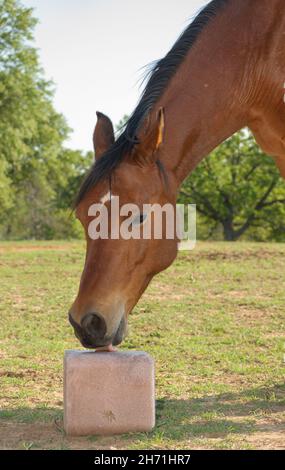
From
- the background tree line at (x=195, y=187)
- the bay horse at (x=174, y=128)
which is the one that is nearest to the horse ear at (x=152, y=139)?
the bay horse at (x=174, y=128)

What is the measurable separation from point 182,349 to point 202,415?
2083mm

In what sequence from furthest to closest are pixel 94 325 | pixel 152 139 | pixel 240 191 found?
pixel 240 191 < pixel 152 139 < pixel 94 325

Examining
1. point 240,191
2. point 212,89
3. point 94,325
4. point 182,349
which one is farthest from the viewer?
point 240,191

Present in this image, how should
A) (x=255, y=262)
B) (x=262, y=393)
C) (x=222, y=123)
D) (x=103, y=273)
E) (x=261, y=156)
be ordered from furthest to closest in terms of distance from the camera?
(x=261, y=156) → (x=255, y=262) → (x=262, y=393) → (x=222, y=123) → (x=103, y=273)

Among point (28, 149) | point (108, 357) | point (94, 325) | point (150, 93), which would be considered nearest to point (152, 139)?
point (150, 93)

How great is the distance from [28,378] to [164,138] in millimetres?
2478

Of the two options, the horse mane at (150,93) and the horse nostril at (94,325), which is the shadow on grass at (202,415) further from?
the horse mane at (150,93)

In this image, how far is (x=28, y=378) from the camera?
505 centimetres

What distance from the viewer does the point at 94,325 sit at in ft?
10.2

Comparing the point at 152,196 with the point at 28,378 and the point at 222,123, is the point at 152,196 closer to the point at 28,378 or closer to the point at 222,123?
the point at 222,123

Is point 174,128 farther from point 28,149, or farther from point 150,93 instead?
point 28,149

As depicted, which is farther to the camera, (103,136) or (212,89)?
(212,89)

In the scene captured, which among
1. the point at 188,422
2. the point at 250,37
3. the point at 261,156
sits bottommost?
the point at 188,422

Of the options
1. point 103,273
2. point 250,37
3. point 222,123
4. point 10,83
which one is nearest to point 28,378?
point 103,273
